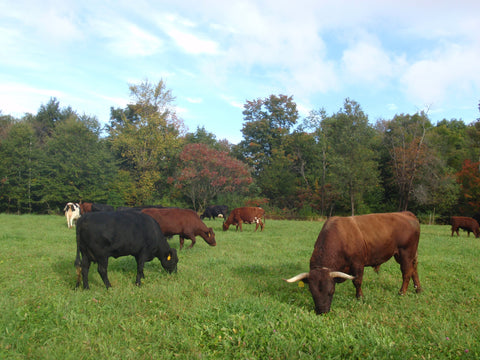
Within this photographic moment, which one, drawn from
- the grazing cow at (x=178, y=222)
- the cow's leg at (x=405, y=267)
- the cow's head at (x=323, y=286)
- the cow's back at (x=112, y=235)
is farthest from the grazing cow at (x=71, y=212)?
the cow's leg at (x=405, y=267)

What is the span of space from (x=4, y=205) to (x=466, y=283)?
1451 inches

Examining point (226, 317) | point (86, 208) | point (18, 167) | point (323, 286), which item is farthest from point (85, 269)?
point (18, 167)

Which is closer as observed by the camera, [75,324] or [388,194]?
[75,324]

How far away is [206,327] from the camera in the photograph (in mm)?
4281

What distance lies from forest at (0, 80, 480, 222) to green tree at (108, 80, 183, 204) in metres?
0.10

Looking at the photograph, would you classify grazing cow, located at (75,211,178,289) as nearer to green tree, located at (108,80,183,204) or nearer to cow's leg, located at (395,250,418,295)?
cow's leg, located at (395,250,418,295)

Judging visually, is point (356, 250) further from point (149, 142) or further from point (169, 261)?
point (149, 142)

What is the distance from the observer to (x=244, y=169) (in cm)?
3188

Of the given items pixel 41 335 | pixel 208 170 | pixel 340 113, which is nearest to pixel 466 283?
pixel 41 335

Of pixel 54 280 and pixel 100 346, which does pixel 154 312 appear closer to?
pixel 100 346

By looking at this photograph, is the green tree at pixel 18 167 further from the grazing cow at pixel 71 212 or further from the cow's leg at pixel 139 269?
the cow's leg at pixel 139 269

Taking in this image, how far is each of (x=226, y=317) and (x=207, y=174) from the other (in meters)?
26.3

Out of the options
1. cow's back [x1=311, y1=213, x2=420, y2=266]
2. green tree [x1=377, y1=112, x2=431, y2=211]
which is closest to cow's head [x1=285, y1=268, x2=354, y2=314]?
cow's back [x1=311, y1=213, x2=420, y2=266]

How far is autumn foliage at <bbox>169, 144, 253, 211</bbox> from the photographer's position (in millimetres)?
30641
